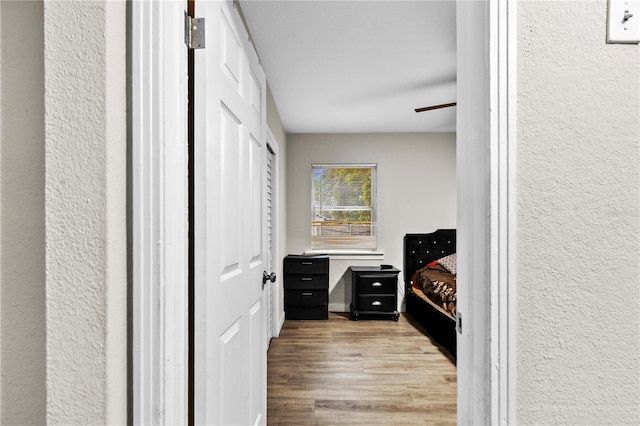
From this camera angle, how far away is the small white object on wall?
849 mm

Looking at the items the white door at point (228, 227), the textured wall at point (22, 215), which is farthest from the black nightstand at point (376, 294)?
the textured wall at point (22, 215)

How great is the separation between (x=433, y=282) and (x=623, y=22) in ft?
12.2

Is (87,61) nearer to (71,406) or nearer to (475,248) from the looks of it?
(71,406)

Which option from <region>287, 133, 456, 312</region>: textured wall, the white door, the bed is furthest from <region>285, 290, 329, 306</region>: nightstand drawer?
the white door

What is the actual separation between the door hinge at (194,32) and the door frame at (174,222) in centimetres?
11

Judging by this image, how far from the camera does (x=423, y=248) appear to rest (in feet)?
17.1

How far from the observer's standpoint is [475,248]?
87 cm

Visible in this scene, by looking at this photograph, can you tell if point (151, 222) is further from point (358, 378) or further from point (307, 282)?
point (307, 282)

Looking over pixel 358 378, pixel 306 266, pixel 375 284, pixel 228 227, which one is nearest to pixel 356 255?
pixel 375 284

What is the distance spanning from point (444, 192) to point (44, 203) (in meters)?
5.12

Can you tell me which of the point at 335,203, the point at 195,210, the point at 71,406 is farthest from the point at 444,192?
the point at 71,406

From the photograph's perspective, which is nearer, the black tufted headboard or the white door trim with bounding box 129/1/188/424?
the white door trim with bounding box 129/1/188/424

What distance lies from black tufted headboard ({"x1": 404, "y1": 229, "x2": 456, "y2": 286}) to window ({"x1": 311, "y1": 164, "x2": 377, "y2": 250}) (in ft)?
1.83

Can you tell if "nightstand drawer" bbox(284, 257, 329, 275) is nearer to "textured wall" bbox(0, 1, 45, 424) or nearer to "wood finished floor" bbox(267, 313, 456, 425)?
"wood finished floor" bbox(267, 313, 456, 425)
